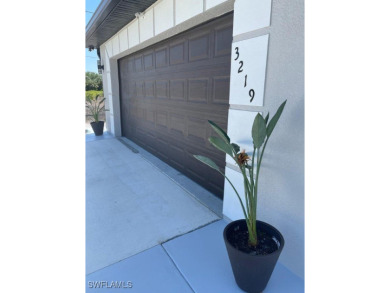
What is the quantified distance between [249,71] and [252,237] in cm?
117

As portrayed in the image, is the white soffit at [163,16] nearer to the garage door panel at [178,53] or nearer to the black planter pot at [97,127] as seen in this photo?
the garage door panel at [178,53]

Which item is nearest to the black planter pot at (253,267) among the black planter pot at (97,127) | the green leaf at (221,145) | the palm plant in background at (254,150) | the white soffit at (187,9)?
the palm plant in background at (254,150)

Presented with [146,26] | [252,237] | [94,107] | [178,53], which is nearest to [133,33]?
[146,26]

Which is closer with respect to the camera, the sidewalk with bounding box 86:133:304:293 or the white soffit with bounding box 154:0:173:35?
the sidewalk with bounding box 86:133:304:293

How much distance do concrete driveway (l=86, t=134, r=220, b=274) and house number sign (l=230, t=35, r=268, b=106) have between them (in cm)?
121

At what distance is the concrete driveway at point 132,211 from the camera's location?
1716 mm

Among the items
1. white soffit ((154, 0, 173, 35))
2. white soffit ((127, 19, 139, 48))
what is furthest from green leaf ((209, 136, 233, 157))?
white soffit ((127, 19, 139, 48))

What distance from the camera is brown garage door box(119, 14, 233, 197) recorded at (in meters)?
2.22

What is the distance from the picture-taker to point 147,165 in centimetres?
354

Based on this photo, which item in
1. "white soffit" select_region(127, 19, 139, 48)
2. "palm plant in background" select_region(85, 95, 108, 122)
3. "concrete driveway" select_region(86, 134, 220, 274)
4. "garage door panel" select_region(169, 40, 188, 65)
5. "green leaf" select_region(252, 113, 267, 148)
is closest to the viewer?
"green leaf" select_region(252, 113, 267, 148)

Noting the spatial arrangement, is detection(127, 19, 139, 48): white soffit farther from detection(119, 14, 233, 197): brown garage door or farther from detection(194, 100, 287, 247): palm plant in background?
detection(194, 100, 287, 247): palm plant in background

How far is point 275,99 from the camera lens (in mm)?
1410
